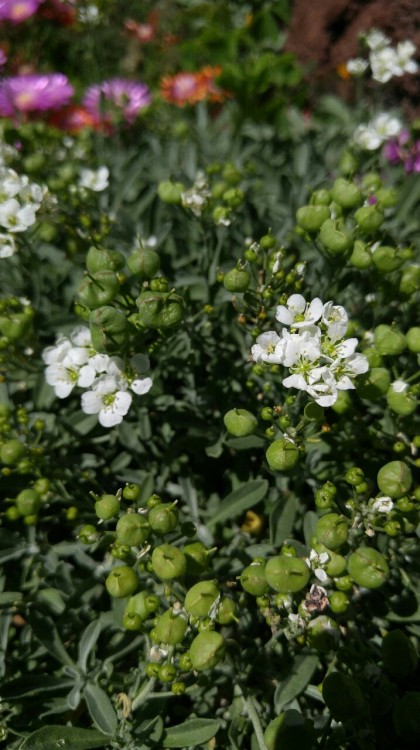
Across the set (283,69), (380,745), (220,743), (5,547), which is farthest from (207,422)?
(283,69)

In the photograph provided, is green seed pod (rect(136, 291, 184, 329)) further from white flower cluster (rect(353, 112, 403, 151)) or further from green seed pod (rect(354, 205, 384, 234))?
white flower cluster (rect(353, 112, 403, 151))

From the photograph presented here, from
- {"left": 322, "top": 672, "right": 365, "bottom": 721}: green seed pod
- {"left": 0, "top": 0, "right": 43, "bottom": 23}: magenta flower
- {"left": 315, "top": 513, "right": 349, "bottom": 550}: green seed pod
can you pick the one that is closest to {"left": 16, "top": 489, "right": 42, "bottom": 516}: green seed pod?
{"left": 315, "top": 513, "right": 349, "bottom": 550}: green seed pod

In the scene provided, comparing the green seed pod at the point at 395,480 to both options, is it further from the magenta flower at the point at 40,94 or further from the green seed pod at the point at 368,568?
the magenta flower at the point at 40,94

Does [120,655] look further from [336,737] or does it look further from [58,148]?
[58,148]

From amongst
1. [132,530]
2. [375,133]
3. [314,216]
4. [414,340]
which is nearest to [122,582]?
[132,530]

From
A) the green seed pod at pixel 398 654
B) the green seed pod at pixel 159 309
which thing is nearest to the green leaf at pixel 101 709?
the green seed pod at pixel 398 654
